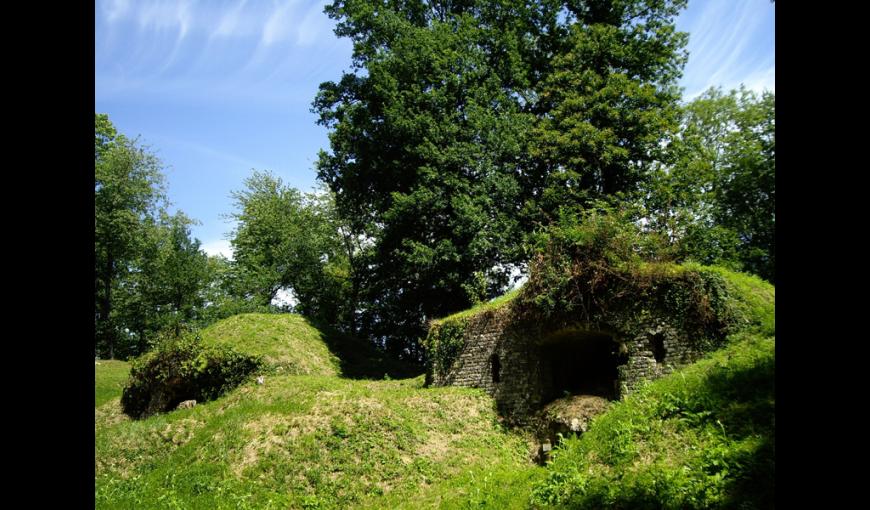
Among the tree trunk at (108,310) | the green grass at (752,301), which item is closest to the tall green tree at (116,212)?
the tree trunk at (108,310)

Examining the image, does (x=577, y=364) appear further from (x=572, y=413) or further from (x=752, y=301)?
(x=752, y=301)

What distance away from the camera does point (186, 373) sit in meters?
19.4

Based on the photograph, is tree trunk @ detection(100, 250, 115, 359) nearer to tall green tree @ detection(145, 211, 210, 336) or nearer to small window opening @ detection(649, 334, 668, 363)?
tall green tree @ detection(145, 211, 210, 336)

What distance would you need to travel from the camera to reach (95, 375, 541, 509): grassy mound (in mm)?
11859

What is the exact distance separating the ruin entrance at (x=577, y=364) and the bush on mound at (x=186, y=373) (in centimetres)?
1052

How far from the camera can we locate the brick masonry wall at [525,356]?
13.7 meters

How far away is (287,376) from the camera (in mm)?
19375

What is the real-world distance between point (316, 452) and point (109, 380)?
1837 cm

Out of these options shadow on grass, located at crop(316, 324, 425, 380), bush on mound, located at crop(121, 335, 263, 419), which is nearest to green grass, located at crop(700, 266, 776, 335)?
shadow on grass, located at crop(316, 324, 425, 380)

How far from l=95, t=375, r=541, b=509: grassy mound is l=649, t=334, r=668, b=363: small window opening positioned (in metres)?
4.30

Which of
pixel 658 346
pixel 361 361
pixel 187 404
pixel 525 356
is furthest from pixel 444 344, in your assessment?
pixel 187 404
